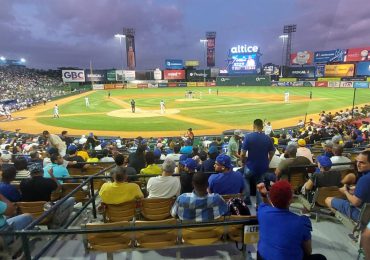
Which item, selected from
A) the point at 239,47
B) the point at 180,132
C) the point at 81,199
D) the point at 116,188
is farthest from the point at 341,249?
the point at 239,47

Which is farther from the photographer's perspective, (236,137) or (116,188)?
(236,137)

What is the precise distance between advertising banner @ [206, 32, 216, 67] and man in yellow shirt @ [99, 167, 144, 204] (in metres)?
118

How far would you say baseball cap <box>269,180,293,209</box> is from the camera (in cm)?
312

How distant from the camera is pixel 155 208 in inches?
195

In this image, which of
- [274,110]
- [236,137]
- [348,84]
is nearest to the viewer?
[236,137]

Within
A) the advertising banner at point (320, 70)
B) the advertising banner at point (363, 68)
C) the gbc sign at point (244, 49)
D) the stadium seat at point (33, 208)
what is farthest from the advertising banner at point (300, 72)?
the stadium seat at point (33, 208)

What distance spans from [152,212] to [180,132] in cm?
1957

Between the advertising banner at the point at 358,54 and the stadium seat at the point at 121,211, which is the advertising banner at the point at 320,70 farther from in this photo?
the stadium seat at the point at 121,211

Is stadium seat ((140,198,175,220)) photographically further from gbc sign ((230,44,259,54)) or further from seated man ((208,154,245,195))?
gbc sign ((230,44,259,54))

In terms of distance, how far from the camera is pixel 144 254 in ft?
15.5

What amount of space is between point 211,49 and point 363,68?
60966 mm

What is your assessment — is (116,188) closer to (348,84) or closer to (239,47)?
(348,84)

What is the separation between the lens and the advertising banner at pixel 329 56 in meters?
88.2

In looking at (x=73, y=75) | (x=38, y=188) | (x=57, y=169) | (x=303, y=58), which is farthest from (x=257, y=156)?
(x=303, y=58)
